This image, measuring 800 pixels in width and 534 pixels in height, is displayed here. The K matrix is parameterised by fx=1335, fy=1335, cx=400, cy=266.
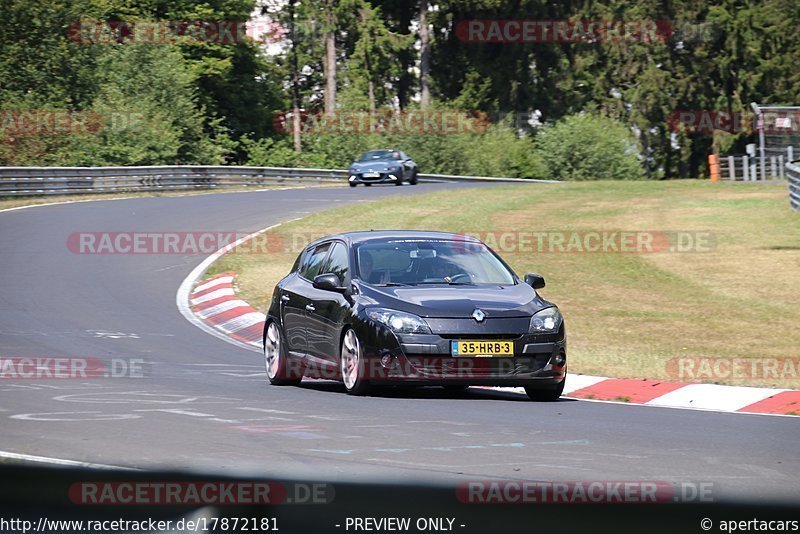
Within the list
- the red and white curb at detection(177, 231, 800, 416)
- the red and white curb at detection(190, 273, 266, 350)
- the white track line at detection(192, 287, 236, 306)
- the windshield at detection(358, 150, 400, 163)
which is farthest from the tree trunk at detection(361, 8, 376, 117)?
the red and white curb at detection(177, 231, 800, 416)

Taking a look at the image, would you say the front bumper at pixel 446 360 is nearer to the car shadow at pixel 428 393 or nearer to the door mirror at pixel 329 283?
the car shadow at pixel 428 393

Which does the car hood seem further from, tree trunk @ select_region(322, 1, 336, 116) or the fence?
tree trunk @ select_region(322, 1, 336, 116)

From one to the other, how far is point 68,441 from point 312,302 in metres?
4.28

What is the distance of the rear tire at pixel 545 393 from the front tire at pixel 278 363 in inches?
86.1

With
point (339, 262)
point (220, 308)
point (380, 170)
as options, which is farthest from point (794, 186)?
point (339, 262)

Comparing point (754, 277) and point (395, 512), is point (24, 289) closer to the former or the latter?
point (754, 277)

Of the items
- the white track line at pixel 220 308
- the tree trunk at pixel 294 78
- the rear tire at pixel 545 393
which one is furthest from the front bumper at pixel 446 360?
the tree trunk at pixel 294 78

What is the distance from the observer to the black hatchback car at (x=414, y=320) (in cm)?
1062

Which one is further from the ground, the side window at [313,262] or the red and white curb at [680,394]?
the side window at [313,262]

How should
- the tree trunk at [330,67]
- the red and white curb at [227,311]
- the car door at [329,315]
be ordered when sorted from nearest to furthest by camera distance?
the car door at [329,315]
the red and white curb at [227,311]
the tree trunk at [330,67]

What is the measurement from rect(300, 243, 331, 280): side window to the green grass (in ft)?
9.43

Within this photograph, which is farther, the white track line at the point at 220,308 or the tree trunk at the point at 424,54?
the tree trunk at the point at 424,54

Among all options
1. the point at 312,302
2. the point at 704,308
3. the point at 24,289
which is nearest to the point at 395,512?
the point at 312,302

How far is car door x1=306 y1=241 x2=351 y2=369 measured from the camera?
449 inches
